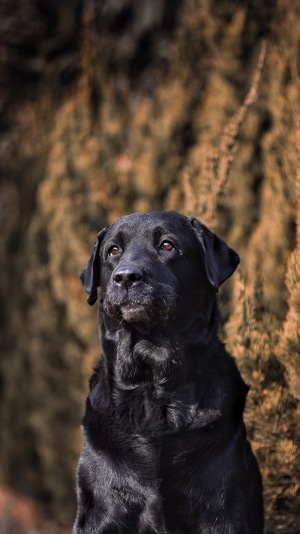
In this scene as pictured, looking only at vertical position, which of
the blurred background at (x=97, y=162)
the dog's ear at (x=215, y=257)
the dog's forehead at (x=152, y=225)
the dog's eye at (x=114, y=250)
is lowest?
the blurred background at (x=97, y=162)

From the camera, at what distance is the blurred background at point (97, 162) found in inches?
219

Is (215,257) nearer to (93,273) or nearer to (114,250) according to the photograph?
(114,250)

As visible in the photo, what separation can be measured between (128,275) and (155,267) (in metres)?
0.18

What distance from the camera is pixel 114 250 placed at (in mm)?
3824

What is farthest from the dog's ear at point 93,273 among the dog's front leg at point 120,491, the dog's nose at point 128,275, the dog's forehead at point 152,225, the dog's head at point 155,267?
the dog's front leg at point 120,491

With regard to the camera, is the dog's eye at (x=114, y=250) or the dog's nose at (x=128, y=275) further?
the dog's eye at (x=114, y=250)

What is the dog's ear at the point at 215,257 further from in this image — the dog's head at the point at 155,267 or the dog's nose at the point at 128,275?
the dog's nose at the point at 128,275

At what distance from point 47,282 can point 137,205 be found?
3.76 feet

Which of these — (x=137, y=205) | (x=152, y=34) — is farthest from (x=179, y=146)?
(x=152, y=34)

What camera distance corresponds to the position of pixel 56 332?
7.21 m

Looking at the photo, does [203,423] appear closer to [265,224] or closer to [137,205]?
[265,224]

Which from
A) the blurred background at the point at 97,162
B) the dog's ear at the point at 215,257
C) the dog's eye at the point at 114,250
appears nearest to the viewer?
the dog's ear at the point at 215,257

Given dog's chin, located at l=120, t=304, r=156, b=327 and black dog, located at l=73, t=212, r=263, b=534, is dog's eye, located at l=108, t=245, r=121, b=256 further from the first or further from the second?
dog's chin, located at l=120, t=304, r=156, b=327

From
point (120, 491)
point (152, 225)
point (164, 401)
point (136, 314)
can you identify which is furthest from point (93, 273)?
point (120, 491)
